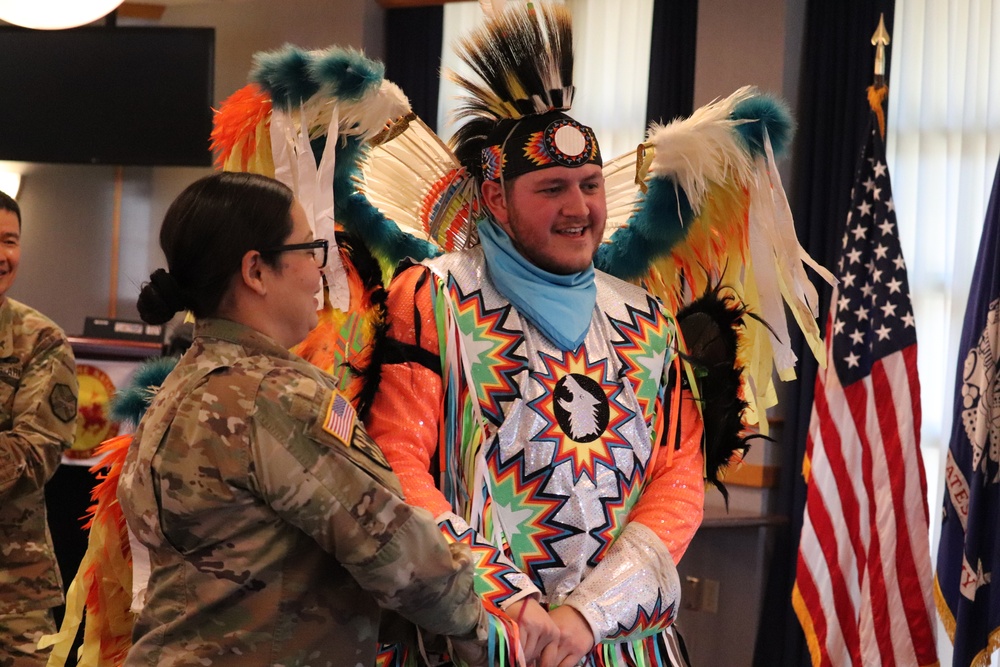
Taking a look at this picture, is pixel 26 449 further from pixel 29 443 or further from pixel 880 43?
pixel 880 43

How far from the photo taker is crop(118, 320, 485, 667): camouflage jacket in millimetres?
1277

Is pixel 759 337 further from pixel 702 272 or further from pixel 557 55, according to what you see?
pixel 557 55

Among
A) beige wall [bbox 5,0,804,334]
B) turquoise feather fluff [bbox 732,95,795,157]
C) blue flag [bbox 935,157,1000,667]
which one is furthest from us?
beige wall [bbox 5,0,804,334]

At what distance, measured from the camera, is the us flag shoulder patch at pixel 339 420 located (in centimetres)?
129

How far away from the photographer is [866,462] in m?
3.68

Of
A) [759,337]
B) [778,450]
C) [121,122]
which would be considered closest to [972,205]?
[778,450]

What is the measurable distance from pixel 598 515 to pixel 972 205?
2.73 metres

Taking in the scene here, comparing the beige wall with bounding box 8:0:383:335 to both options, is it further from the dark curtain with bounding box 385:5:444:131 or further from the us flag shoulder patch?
the us flag shoulder patch

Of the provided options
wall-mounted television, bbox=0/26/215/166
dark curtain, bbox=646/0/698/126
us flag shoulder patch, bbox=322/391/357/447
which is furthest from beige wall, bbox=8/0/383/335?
us flag shoulder patch, bbox=322/391/357/447

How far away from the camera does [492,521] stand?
6.04ft

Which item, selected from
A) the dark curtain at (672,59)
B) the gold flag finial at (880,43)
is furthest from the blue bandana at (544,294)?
the dark curtain at (672,59)

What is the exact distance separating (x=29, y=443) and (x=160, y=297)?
1460 mm

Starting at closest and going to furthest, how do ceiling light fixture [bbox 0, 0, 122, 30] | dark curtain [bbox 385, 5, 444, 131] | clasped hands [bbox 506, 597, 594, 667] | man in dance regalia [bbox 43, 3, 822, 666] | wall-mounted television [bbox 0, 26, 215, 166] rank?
clasped hands [bbox 506, 597, 594, 667]
man in dance regalia [bbox 43, 3, 822, 666]
ceiling light fixture [bbox 0, 0, 122, 30]
dark curtain [bbox 385, 5, 444, 131]
wall-mounted television [bbox 0, 26, 215, 166]

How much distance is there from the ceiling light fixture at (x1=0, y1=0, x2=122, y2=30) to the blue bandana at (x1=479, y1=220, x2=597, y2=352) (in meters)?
1.50
